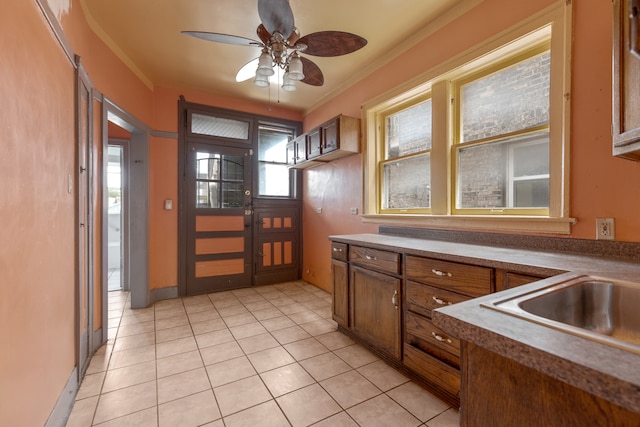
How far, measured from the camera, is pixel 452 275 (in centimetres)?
167

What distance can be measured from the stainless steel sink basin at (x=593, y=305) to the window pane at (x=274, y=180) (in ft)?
12.9

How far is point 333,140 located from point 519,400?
9.60 ft

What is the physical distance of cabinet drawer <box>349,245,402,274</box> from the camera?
6.77ft

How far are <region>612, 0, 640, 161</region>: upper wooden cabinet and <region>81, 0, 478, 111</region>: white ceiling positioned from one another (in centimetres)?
139

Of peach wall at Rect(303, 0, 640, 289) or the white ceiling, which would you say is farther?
the white ceiling

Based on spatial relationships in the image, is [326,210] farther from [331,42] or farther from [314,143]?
[331,42]

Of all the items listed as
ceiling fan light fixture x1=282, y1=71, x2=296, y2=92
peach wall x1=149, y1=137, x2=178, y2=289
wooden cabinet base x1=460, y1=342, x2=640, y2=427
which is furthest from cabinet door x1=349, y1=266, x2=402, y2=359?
peach wall x1=149, y1=137, x2=178, y2=289

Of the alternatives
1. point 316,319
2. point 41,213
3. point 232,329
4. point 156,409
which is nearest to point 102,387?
point 156,409

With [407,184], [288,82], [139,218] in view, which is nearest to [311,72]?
[288,82]

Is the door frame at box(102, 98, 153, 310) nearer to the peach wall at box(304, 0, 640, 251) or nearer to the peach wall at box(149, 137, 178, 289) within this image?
the peach wall at box(149, 137, 178, 289)

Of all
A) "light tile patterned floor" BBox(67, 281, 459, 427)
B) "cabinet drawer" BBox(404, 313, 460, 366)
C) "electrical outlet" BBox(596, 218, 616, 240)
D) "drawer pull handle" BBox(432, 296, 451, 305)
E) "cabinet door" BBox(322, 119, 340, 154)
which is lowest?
"light tile patterned floor" BBox(67, 281, 459, 427)

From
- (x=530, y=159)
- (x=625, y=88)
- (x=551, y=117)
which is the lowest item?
A: (x=530, y=159)

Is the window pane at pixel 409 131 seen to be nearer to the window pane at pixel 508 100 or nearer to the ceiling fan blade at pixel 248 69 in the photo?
the window pane at pixel 508 100

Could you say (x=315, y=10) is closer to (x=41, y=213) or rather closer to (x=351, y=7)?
(x=351, y=7)
